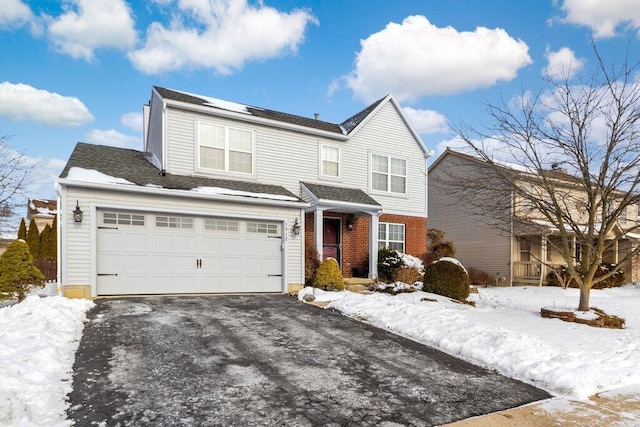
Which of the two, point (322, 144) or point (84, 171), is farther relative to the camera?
point (322, 144)

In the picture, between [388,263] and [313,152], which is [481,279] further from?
[313,152]

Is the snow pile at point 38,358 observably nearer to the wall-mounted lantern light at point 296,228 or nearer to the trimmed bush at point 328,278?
the wall-mounted lantern light at point 296,228

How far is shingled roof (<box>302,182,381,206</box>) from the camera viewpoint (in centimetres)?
1462

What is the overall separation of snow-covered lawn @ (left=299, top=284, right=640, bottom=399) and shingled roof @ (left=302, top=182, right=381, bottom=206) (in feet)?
12.0

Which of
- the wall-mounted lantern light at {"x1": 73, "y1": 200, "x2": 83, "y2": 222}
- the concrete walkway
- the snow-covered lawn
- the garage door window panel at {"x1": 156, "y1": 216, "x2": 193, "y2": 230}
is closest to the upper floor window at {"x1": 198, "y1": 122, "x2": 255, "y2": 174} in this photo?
the garage door window panel at {"x1": 156, "y1": 216, "x2": 193, "y2": 230}

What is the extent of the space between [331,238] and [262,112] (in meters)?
5.65

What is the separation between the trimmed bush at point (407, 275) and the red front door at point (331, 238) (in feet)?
7.97

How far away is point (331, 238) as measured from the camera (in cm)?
1611

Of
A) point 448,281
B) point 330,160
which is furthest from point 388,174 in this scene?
point 448,281

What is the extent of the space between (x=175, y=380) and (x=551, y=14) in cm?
1510

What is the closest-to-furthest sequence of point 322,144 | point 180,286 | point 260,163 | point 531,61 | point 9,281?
point 9,281, point 180,286, point 531,61, point 260,163, point 322,144

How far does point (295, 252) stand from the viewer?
44.0 feet

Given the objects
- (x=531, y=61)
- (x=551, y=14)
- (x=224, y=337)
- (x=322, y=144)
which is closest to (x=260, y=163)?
(x=322, y=144)

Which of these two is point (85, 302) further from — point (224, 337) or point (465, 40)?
point (465, 40)
